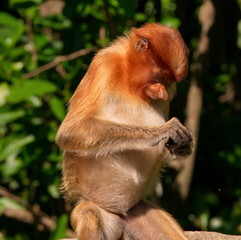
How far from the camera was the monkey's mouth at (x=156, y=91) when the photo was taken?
20.2ft

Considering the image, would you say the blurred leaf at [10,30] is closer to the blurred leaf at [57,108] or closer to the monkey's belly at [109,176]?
the blurred leaf at [57,108]

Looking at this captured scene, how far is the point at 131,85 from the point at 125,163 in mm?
552

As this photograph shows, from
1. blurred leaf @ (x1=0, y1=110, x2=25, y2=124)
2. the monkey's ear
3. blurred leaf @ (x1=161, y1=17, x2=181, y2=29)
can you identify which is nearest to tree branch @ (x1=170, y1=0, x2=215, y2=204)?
blurred leaf @ (x1=161, y1=17, x2=181, y2=29)

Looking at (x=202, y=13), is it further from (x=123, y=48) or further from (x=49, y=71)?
(x=123, y=48)

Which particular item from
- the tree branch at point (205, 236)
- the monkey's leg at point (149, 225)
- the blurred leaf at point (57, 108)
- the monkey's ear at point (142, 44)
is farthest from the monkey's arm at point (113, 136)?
the blurred leaf at point (57, 108)

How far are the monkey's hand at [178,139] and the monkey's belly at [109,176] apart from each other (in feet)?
1.05

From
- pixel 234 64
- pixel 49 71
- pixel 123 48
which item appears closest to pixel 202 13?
pixel 234 64

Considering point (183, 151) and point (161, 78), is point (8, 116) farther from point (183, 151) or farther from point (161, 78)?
point (183, 151)

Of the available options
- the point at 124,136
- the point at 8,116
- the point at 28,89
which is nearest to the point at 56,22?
the point at 28,89

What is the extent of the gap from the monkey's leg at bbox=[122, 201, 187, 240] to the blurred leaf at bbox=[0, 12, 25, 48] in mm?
2159

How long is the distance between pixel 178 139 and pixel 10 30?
8.64ft

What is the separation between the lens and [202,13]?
29.5ft

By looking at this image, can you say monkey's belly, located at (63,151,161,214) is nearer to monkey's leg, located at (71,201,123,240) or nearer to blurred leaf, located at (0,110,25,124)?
monkey's leg, located at (71,201,123,240)

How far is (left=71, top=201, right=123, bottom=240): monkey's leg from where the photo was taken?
19.9ft
